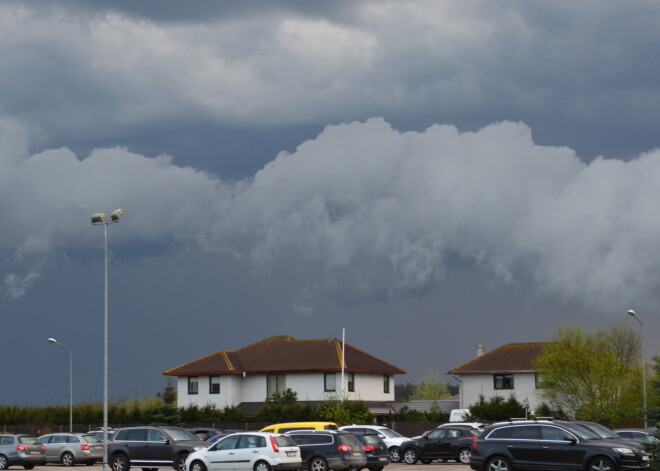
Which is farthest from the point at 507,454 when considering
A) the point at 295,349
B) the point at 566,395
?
the point at 295,349

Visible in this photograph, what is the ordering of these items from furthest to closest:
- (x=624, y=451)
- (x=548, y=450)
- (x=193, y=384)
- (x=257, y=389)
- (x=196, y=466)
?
1. (x=193, y=384)
2. (x=257, y=389)
3. (x=196, y=466)
4. (x=548, y=450)
5. (x=624, y=451)

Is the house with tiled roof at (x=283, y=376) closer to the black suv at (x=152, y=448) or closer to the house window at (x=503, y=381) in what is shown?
the house window at (x=503, y=381)

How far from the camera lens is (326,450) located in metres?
33.6

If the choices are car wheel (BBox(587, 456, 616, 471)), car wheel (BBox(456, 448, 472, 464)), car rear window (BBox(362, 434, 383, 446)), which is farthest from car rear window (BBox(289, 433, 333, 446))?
car wheel (BBox(456, 448, 472, 464))

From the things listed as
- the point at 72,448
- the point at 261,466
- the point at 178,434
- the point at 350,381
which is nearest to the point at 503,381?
the point at 350,381

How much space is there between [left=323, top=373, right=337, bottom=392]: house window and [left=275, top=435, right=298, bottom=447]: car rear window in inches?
1748

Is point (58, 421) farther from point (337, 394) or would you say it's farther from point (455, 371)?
point (455, 371)

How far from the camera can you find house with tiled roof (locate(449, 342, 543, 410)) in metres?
74.8

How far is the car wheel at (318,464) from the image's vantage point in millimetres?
33281

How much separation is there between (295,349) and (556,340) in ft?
73.4

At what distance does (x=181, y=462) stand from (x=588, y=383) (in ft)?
116

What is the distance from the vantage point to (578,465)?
2806 cm

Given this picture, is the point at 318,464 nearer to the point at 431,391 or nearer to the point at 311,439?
the point at 311,439

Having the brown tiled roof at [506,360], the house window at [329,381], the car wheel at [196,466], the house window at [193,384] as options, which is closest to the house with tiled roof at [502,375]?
the brown tiled roof at [506,360]
